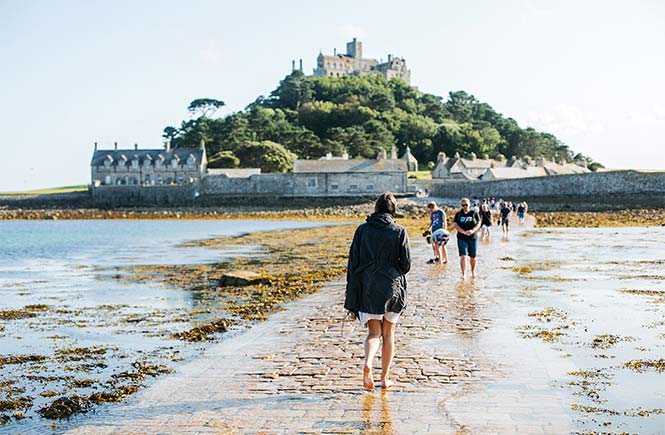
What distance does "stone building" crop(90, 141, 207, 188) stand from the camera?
99625 mm

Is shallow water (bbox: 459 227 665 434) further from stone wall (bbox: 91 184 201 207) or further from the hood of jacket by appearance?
stone wall (bbox: 91 184 201 207)

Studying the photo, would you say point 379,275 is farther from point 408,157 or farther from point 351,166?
point 408,157

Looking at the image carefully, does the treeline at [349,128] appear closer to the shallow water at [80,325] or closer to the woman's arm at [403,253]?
the shallow water at [80,325]

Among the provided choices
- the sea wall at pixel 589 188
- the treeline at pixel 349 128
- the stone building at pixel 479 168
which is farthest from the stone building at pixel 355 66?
the sea wall at pixel 589 188

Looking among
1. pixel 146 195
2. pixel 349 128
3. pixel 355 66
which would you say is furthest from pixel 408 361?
pixel 355 66

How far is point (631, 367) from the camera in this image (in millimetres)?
7645

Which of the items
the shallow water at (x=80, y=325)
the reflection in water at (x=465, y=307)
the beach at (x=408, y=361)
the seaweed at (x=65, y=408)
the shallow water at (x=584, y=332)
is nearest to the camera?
the beach at (x=408, y=361)

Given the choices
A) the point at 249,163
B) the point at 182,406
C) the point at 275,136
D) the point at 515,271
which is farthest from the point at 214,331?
the point at 275,136

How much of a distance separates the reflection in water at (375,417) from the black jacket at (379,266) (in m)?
0.74

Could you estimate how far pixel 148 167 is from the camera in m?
101

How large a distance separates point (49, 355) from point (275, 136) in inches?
4153

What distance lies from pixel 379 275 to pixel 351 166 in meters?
72.5

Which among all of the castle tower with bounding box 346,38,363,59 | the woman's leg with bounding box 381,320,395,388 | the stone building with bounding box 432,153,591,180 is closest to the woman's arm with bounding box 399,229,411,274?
the woman's leg with bounding box 381,320,395,388

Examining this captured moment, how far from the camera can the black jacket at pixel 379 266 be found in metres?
6.64
